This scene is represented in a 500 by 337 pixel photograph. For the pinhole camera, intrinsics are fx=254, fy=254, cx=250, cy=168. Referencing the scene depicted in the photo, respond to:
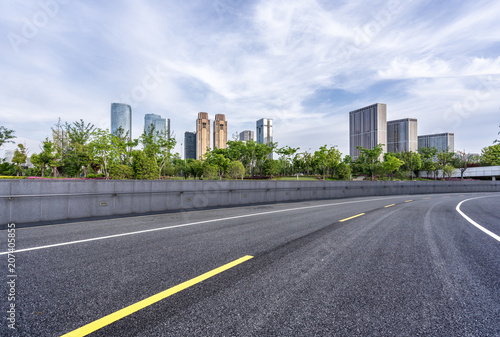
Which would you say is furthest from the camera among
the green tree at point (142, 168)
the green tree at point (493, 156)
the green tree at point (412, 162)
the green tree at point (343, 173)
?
the green tree at point (412, 162)

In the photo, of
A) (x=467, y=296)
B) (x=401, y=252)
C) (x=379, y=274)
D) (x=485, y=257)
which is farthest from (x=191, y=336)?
(x=485, y=257)

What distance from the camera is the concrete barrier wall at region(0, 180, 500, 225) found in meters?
7.78

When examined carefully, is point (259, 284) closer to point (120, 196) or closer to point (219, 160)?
point (120, 196)

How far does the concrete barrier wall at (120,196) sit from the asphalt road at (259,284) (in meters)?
2.56

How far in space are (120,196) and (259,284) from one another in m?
8.52

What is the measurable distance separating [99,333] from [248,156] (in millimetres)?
72664

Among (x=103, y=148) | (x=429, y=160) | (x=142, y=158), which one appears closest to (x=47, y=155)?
(x=103, y=148)

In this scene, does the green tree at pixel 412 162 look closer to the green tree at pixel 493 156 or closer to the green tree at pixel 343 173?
the green tree at pixel 493 156

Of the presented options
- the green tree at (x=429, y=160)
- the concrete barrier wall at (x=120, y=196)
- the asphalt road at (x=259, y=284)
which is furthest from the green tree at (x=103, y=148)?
the green tree at (x=429, y=160)

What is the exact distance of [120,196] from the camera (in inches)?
393

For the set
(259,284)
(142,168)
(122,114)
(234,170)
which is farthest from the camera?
(122,114)

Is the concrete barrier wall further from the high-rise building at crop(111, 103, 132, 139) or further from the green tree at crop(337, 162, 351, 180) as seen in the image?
the high-rise building at crop(111, 103, 132, 139)

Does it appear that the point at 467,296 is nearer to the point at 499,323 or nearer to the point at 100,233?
the point at 499,323

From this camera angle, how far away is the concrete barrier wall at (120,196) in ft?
25.5
